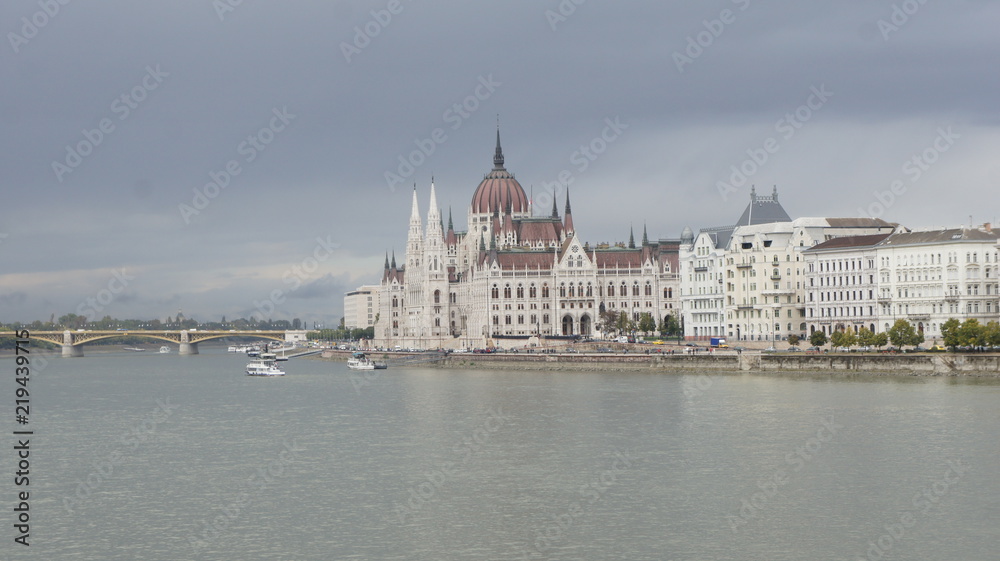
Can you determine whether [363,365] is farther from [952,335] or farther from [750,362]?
[952,335]

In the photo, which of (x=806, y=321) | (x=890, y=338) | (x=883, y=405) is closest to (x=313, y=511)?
(x=883, y=405)

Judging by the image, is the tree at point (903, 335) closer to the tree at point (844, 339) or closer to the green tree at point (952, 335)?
the green tree at point (952, 335)

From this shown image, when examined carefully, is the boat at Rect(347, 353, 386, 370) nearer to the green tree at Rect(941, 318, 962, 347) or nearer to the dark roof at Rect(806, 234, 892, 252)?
the dark roof at Rect(806, 234, 892, 252)

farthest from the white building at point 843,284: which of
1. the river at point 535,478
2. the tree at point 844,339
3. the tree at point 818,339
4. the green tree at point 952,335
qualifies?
the river at point 535,478

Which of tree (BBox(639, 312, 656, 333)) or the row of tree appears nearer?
tree (BBox(639, 312, 656, 333))

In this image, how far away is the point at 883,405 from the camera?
68312 millimetres

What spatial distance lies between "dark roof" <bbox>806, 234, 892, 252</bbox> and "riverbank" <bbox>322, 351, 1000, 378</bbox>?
16.3m

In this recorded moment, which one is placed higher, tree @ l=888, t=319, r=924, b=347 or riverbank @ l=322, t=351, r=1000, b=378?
tree @ l=888, t=319, r=924, b=347

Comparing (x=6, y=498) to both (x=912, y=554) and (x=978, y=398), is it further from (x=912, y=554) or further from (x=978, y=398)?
(x=978, y=398)

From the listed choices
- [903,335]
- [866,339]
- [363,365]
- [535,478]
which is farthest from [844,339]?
[535,478]

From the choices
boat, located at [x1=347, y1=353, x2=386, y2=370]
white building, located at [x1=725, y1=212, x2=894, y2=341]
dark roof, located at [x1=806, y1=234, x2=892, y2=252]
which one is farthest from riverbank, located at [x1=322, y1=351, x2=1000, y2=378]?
dark roof, located at [x1=806, y1=234, x2=892, y2=252]

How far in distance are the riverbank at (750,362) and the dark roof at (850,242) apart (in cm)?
1631

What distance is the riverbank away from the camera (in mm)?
88688

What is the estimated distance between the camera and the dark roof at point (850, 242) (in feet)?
384
